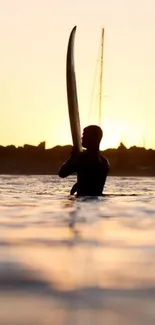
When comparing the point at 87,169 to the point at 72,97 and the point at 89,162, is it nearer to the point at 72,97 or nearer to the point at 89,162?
the point at 89,162

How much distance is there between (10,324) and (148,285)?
883 millimetres

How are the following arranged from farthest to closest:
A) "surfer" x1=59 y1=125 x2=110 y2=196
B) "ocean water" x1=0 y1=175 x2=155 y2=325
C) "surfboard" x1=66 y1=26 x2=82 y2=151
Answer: "surfboard" x1=66 y1=26 x2=82 y2=151
"surfer" x1=59 y1=125 x2=110 y2=196
"ocean water" x1=0 y1=175 x2=155 y2=325

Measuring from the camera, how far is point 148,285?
241cm

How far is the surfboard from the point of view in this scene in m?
11.2

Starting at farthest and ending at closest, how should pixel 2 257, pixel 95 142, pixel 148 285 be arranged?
1. pixel 95 142
2. pixel 2 257
3. pixel 148 285

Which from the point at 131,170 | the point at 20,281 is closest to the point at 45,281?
the point at 20,281

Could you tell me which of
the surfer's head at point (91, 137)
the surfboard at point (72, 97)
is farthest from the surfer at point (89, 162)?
the surfboard at point (72, 97)

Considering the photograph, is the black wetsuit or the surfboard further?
the surfboard

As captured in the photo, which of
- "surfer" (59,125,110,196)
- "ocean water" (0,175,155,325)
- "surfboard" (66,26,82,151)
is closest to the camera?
"ocean water" (0,175,155,325)

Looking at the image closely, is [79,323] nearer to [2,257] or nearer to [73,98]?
[2,257]

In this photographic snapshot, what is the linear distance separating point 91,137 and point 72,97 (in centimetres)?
206

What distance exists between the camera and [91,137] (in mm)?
10359

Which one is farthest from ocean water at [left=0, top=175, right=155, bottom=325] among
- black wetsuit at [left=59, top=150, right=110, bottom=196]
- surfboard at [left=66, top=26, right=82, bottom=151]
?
surfboard at [left=66, top=26, right=82, bottom=151]

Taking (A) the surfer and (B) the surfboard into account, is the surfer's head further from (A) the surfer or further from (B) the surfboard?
(B) the surfboard
